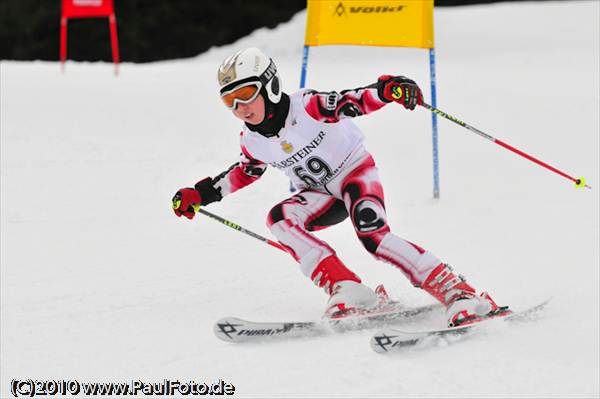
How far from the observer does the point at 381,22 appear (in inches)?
270

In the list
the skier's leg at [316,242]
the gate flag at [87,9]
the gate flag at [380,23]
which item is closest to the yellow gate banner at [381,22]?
the gate flag at [380,23]

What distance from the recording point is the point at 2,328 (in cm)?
446

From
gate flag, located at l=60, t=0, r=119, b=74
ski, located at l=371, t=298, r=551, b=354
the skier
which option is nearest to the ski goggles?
the skier

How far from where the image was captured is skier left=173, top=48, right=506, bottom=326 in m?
4.14

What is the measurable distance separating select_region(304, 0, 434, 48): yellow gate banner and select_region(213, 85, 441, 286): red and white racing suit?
246 centimetres

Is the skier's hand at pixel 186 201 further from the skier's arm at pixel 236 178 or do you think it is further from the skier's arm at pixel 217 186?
the skier's arm at pixel 236 178

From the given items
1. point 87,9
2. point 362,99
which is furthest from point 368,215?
point 87,9

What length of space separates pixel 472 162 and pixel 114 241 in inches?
135

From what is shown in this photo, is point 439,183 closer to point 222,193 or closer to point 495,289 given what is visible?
point 495,289

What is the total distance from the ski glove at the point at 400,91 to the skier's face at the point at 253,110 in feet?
1.83

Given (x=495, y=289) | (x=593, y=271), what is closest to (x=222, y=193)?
(x=495, y=289)

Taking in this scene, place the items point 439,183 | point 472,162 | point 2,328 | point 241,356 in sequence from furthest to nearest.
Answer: point 472,162
point 439,183
point 2,328
point 241,356

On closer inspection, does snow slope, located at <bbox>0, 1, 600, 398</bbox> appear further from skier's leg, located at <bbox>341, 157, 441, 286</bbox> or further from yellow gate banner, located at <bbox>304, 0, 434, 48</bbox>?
yellow gate banner, located at <bbox>304, 0, 434, 48</bbox>

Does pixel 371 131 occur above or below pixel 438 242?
above
